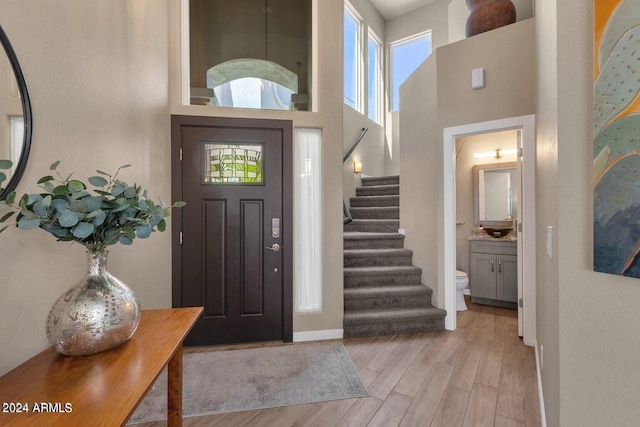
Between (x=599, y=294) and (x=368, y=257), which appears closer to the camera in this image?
(x=599, y=294)

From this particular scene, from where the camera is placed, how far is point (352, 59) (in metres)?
5.62

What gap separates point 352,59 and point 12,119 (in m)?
5.65

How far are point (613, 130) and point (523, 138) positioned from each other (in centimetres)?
223

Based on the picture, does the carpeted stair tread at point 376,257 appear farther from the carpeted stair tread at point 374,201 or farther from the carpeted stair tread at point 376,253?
the carpeted stair tread at point 374,201

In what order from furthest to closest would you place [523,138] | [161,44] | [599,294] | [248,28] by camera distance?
1. [248,28]
2. [523,138]
3. [161,44]
4. [599,294]

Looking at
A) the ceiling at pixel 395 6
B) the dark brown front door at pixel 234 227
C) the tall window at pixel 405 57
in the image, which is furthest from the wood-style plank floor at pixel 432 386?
the ceiling at pixel 395 6

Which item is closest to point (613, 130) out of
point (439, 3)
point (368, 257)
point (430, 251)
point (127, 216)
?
point (127, 216)

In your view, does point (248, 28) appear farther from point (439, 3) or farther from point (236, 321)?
point (439, 3)

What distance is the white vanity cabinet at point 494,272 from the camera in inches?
150

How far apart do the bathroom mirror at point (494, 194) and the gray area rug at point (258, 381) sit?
3.18 m

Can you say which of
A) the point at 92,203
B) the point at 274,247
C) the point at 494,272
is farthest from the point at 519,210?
the point at 92,203

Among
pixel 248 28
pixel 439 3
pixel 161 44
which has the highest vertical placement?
pixel 439 3

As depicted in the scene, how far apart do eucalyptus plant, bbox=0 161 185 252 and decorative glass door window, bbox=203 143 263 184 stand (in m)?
1.78

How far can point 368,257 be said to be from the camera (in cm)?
368
